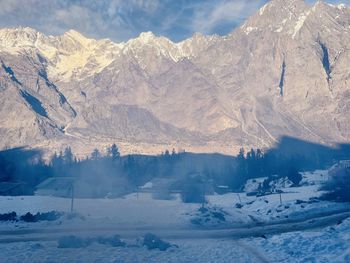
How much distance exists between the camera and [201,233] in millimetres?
56625

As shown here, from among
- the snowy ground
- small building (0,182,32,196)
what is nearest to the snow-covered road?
the snowy ground

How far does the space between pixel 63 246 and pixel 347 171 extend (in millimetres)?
104382

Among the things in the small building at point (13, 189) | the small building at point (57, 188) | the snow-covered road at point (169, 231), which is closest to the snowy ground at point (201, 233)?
the snow-covered road at point (169, 231)

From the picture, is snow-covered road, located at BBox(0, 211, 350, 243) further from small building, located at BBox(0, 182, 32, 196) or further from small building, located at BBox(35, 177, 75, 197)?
small building, located at BBox(0, 182, 32, 196)

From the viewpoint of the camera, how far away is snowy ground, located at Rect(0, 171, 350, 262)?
39438 millimetres

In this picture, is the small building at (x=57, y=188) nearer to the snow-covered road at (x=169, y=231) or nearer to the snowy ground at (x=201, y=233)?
the snowy ground at (x=201, y=233)

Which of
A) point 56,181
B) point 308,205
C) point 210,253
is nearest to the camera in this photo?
point 210,253

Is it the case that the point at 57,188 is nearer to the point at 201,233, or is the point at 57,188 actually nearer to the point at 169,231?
the point at 169,231

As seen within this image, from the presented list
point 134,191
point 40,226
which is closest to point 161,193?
point 134,191

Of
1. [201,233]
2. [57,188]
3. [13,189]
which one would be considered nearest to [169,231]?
[201,233]

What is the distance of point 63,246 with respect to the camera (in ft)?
140

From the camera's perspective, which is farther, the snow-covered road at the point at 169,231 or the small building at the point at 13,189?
the small building at the point at 13,189

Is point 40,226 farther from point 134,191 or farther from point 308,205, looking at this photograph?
point 134,191

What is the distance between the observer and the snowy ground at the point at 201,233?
3944 centimetres
